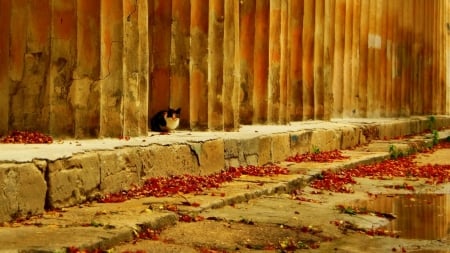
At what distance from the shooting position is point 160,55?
748cm

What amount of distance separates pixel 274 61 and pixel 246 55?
0.45 metres

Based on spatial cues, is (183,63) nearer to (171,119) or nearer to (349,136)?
(171,119)

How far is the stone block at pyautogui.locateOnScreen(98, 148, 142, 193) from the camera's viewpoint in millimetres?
5020

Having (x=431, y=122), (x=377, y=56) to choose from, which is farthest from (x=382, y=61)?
(x=431, y=122)

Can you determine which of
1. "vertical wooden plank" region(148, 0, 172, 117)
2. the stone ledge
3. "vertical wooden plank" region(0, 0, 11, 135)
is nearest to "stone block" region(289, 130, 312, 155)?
the stone ledge

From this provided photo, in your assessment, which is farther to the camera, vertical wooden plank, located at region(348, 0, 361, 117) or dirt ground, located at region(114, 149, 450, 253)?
vertical wooden plank, located at region(348, 0, 361, 117)

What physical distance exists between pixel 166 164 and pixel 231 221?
129 cm

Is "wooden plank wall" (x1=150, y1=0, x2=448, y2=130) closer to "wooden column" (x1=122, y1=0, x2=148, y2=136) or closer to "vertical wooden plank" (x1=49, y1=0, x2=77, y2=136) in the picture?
"wooden column" (x1=122, y1=0, x2=148, y2=136)

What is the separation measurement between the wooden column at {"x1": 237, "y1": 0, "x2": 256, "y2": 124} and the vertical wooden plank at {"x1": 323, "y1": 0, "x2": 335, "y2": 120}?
6.59 feet

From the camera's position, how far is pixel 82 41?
5926 millimetres

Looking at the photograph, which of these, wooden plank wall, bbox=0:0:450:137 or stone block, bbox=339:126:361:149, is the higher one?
wooden plank wall, bbox=0:0:450:137

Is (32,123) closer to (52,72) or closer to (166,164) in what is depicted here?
(52,72)

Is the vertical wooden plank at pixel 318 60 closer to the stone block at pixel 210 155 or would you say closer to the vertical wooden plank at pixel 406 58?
the stone block at pixel 210 155

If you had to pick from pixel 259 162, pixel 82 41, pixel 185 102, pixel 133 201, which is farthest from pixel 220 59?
pixel 133 201
